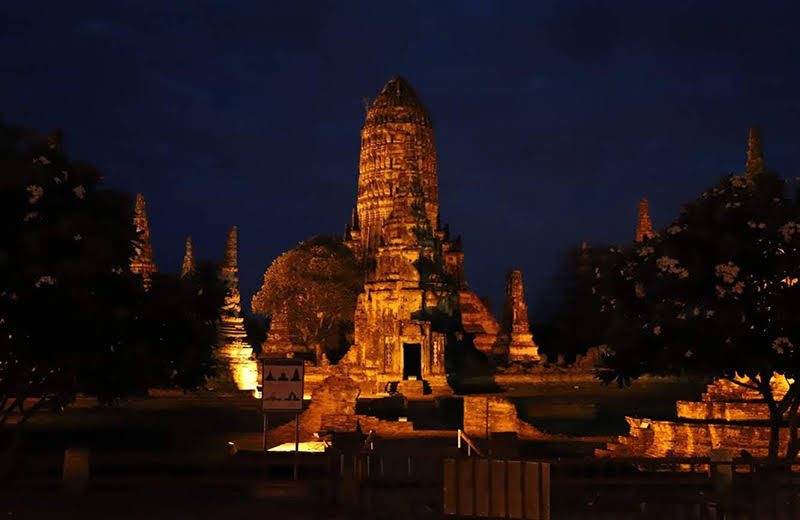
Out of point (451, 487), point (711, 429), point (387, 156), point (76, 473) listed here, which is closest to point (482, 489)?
point (451, 487)

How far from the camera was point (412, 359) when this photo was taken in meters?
52.0

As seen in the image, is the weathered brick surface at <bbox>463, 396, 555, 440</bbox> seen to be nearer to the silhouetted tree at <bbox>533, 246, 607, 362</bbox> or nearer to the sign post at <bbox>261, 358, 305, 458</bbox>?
the sign post at <bbox>261, 358, 305, 458</bbox>

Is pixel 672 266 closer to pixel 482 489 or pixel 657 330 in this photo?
pixel 657 330

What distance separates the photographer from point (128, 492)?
15953mm

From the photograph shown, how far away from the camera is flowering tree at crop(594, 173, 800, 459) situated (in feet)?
58.2

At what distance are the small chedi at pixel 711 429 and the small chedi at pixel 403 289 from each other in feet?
72.6

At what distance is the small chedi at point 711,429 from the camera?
2247 centimetres

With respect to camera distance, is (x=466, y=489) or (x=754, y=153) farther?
(x=754, y=153)

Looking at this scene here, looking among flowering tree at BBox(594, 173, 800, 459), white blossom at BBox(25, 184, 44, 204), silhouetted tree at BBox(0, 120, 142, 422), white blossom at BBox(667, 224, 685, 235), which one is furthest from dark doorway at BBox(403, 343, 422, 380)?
white blossom at BBox(25, 184, 44, 204)

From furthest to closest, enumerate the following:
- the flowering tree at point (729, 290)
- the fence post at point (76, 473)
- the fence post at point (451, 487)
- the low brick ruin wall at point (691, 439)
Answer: the low brick ruin wall at point (691, 439) → the flowering tree at point (729, 290) → the fence post at point (76, 473) → the fence post at point (451, 487)

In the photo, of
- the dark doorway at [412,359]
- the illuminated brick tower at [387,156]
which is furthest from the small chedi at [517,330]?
the illuminated brick tower at [387,156]

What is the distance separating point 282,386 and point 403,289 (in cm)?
3826

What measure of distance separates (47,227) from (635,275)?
36.9 ft

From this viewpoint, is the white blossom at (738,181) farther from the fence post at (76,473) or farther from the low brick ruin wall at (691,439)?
the fence post at (76,473)
